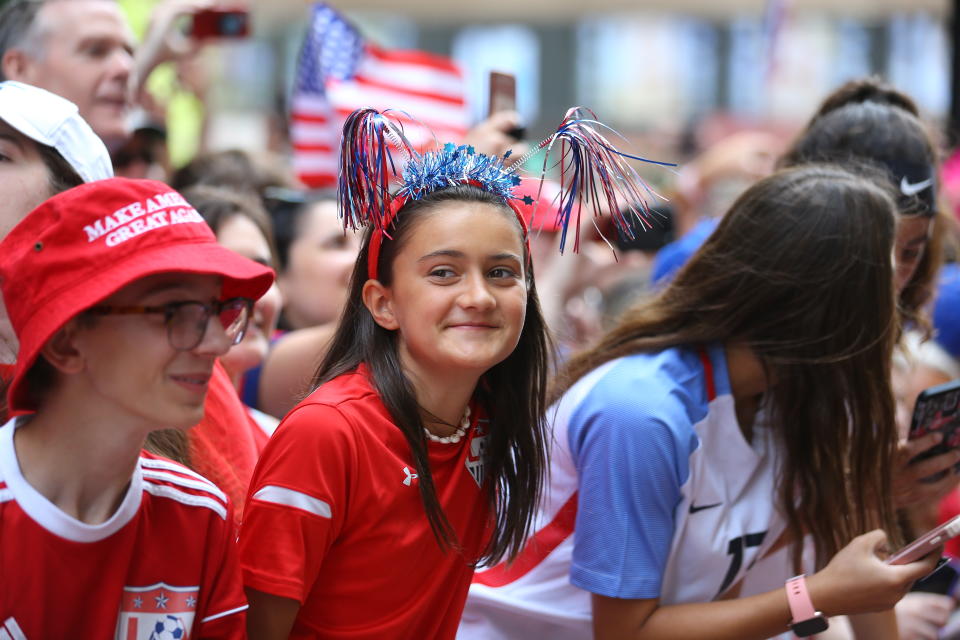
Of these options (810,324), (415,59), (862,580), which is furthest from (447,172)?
(415,59)

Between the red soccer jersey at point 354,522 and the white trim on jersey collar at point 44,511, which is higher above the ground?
the white trim on jersey collar at point 44,511

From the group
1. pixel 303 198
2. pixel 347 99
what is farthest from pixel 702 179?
pixel 303 198

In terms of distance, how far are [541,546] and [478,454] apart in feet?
1.62

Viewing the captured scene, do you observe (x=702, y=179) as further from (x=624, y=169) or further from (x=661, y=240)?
(x=624, y=169)

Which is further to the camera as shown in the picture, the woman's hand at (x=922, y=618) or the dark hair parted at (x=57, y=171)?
the woman's hand at (x=922, y=618)

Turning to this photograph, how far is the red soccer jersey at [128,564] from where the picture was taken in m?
1.59

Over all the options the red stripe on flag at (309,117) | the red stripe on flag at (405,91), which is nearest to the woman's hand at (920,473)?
the red stripe on flag at (405,91)

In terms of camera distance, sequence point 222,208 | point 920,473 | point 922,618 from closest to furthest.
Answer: point 920,473 → point 222,208 → point 922,618

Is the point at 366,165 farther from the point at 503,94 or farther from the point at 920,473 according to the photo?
the point at 920,473

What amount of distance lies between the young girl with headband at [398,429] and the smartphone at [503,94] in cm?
69

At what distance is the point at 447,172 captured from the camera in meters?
2.12

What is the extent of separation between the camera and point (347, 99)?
4.67m

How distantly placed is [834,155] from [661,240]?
1923mm

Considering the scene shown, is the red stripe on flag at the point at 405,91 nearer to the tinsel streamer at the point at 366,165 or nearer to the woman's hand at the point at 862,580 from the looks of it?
the tinsel streamer at the point at 366,165
